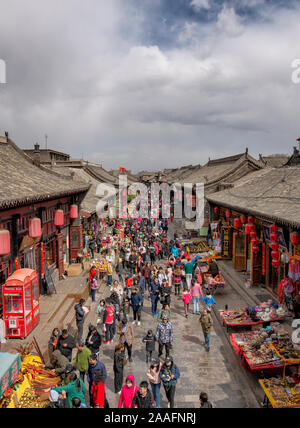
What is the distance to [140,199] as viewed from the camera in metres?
55.0

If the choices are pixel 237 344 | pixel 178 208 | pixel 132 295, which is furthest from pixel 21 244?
pixel 178 208

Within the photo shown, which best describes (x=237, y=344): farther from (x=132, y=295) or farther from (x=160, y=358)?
(x=132, y=295)

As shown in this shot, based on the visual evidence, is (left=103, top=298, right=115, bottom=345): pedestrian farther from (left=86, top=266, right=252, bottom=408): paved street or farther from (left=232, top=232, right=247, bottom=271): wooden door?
(left=232, top=232, right=247, bottom=271): wooden door

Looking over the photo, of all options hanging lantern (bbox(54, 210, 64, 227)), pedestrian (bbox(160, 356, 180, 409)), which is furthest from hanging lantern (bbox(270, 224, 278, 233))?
hanging lantern (bbox(54, 210, 64, 227))

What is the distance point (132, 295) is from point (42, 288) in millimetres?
4356

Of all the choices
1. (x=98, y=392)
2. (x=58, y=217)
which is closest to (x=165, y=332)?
(x=98, y=392)

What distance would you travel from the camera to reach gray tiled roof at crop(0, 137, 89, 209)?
31.1 feet

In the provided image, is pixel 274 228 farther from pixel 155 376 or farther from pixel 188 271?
pixel 155 376

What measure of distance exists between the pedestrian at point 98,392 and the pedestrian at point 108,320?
11.3ft

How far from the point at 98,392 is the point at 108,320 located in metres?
3.59

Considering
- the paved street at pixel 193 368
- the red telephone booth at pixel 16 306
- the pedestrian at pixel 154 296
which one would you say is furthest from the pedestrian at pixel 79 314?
the pedestrian at pixel 154 296

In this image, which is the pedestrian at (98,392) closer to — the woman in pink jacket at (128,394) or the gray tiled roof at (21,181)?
the woman in pink jacket at (128,394)

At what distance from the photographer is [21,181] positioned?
12023 millimetres

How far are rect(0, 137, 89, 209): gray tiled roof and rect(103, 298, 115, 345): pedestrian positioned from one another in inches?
158
